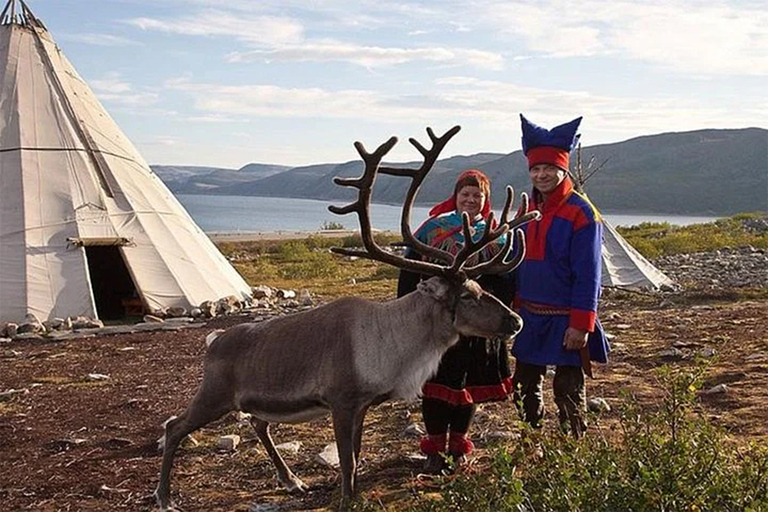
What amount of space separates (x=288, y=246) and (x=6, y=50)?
13.4 meters

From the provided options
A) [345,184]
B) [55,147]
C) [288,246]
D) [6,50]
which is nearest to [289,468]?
[345,184]

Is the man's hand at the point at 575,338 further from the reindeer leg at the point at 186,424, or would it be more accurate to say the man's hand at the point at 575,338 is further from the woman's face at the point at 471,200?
the reindeer leg at the point at 186,424

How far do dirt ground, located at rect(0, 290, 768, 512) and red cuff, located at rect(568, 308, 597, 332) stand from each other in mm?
786

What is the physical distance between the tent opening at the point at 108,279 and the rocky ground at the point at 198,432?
3.39m

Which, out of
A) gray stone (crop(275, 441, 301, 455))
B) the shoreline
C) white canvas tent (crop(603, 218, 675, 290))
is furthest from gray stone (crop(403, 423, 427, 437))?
the shoreline

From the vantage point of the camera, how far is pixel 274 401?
201 inches

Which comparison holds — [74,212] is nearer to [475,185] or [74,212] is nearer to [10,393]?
[10,393]

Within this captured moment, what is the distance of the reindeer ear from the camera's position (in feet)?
16.5

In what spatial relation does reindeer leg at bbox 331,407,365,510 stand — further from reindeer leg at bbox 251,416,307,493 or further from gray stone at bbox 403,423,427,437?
gray stone at bbox 403,423,427,437

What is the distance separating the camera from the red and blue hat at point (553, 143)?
5035 millimetres

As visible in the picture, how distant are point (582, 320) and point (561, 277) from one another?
325 millimetres

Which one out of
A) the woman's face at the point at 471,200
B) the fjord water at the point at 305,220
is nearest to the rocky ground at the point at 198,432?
the woman's face at the point at 471,200

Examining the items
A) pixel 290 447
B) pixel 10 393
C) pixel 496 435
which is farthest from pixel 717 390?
pixel 10 393

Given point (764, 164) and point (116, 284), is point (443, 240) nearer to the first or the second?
point (116, 284)
